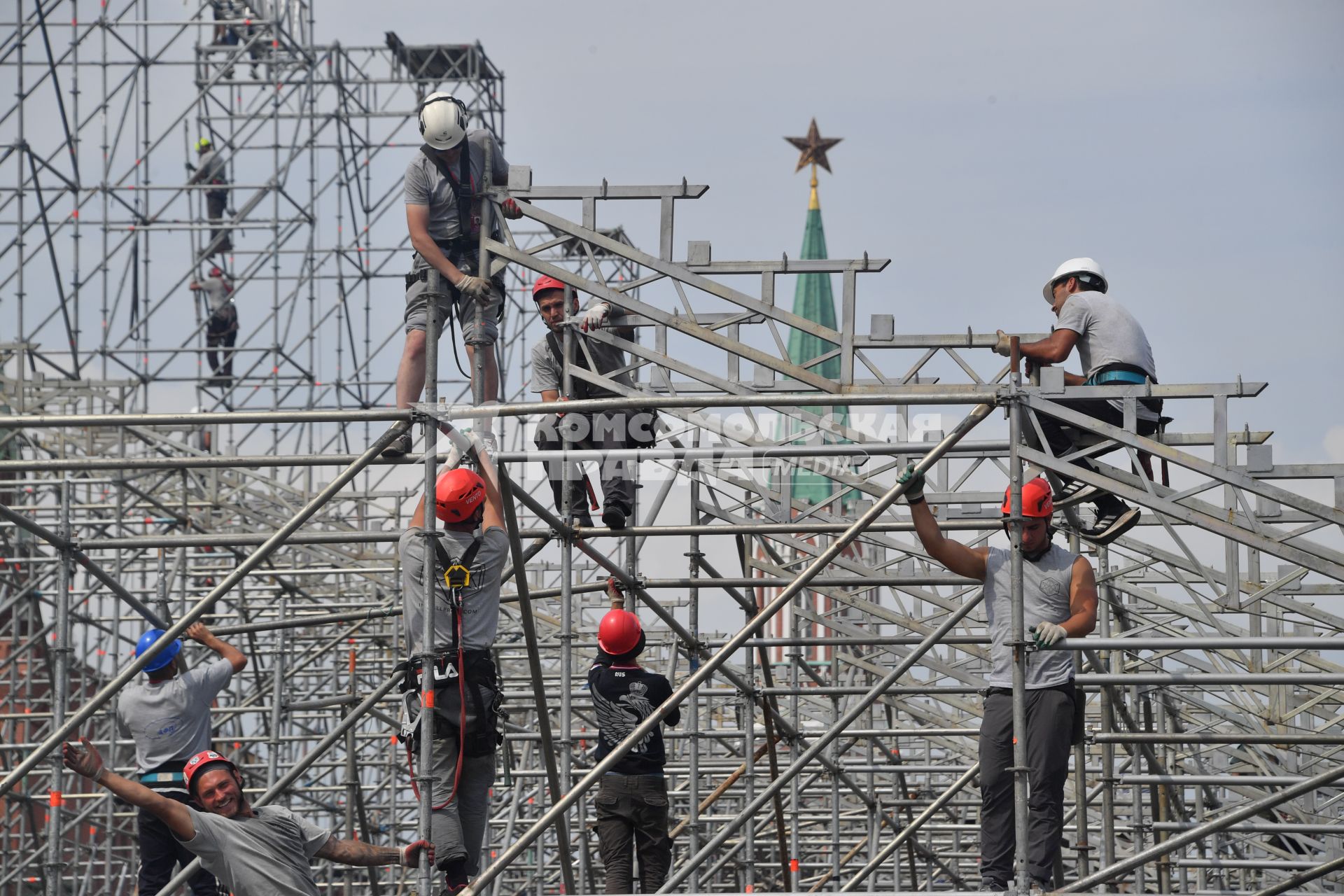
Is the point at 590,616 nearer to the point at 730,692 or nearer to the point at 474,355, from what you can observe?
the point at 730,692

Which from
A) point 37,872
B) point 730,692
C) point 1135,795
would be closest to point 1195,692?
point 1135,795

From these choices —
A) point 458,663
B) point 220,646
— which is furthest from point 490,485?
point 220,646

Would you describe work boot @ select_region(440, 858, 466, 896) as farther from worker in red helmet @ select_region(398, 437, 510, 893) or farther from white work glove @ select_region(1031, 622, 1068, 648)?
white work glove @ select_region(1031, 622, 1068, 648)

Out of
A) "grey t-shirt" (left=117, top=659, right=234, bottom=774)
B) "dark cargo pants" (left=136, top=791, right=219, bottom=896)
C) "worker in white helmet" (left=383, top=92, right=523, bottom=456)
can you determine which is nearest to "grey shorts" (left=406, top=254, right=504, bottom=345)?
"worker in white helmet" (left=383, top=92, right=523, bottom=456)

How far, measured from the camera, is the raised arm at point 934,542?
9031 mm

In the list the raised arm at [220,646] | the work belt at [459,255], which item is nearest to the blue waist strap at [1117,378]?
the work belt at [459,255]

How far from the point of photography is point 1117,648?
8586 millimetres

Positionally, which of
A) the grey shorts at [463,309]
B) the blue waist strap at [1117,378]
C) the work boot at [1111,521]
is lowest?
the work boot at [1111,521]

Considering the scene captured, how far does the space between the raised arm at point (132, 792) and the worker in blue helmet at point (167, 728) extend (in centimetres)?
195

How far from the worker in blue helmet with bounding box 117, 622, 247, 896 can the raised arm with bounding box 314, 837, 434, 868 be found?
193 cm

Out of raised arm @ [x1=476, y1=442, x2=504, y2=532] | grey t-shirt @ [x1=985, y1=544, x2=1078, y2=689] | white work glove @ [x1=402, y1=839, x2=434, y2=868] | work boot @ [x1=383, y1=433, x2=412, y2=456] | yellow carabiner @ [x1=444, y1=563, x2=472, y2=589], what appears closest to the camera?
white work glove @ [x1=402, y1=839, x2=434, y2=868]

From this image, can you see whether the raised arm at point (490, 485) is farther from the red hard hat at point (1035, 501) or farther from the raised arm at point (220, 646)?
the red hard hat at point (1035, 501)

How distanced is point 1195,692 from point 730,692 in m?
4.25

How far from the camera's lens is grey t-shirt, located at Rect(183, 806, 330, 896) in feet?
27.3
